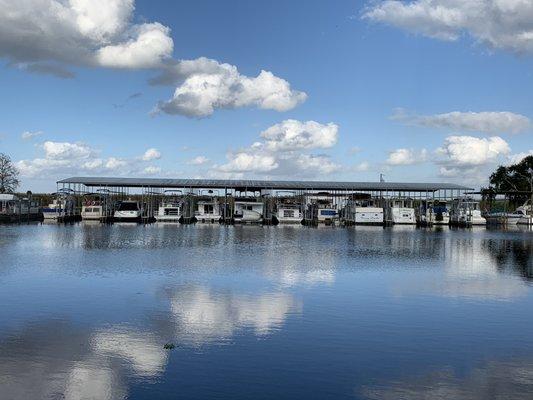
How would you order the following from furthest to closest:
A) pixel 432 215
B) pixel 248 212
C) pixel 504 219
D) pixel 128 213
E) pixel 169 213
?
pixel 504 219 → pixel 432 215 → pixel 248 212 → pixel 169 213 → pixel 128 213

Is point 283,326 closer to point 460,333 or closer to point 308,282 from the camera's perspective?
point 460,333

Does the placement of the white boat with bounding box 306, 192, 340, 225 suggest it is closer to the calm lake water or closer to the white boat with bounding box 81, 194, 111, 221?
the white boat with bounding box 81, 194, 111, 221

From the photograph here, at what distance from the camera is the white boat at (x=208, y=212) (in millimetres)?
113312

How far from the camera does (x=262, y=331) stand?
20.0 meters

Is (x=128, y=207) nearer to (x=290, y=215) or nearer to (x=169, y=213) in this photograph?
(x=169, y=213)

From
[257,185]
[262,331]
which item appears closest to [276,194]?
[257,185]

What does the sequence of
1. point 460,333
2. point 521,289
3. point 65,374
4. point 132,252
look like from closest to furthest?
point 65,374, point 460,333, point 521,289, point 132,252

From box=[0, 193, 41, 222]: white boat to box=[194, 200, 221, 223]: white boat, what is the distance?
3398 cm

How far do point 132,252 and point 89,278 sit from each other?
1551cm

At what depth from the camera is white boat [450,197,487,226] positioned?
114 metres

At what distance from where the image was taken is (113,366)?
15.6 meters

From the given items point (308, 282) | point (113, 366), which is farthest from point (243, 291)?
point (113, 366)

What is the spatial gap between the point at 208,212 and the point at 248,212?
8114 mm

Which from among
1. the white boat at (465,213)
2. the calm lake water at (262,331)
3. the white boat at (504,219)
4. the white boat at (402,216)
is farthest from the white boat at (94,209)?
the white boat at (504,219)
